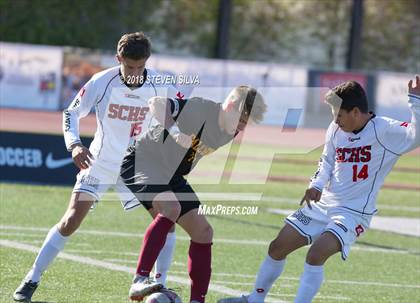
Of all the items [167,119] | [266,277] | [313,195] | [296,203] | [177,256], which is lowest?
[296,203]

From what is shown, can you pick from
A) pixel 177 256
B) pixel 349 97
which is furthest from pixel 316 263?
pixel 177 256

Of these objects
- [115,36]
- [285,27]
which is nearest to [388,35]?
[285,27]

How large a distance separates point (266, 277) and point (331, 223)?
61 centimetres

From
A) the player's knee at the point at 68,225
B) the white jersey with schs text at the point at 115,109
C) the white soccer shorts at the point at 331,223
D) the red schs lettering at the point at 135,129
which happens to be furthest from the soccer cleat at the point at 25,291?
the white soccer shorts at the point at 331,223

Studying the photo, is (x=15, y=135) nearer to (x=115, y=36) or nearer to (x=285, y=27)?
(x=115, y=36)

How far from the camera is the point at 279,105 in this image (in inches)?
1326

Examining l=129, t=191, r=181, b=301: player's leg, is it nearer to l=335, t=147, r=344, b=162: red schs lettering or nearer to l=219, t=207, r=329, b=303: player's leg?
l=219, t=207, r=329, b=303: player's leg

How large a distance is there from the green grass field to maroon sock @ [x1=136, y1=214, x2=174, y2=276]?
0.48 meters

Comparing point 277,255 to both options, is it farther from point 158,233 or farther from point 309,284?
point 158,233

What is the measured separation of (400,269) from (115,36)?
35.8 m

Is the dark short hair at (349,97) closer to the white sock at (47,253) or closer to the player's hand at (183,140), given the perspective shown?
the player's hand at (183,140)

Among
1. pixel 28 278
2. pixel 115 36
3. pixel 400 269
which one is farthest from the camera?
pixel 115 36

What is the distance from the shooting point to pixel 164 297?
6836 millimetres

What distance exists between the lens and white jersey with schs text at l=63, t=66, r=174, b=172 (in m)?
7.83
